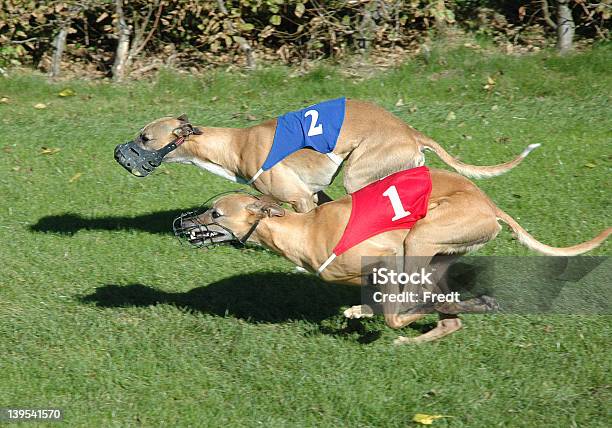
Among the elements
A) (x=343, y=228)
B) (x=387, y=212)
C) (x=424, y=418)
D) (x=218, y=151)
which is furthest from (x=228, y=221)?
(x=218, y=151)

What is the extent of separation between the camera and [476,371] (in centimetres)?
564

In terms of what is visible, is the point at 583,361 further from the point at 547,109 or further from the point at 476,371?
the point at 547,109

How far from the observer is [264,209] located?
588 centimetres

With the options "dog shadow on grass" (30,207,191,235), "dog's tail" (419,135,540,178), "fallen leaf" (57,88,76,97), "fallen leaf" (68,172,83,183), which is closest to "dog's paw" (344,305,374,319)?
"dog's tail" (419,135,540,178)

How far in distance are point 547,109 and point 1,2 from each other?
7.26 meters

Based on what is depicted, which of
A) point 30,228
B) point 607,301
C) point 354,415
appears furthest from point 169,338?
point 607,301

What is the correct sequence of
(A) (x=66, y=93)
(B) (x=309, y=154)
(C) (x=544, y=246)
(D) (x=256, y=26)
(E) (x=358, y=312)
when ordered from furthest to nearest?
(D) (x=256, y=26)
(A) (x=66, y=93)
(B) (x=309, y=154)
(E) (x=358, y=312)
(C) (x=544, y=246)

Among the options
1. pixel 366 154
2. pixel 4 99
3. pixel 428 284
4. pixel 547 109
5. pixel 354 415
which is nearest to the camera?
pixel 354 415

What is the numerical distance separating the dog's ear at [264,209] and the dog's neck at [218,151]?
1.77m

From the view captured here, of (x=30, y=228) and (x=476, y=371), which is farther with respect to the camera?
(x=30, y=228)

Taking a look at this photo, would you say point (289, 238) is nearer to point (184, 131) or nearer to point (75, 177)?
point (184, 131)

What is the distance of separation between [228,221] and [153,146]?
7.16 feet

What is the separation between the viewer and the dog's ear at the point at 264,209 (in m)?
5.86

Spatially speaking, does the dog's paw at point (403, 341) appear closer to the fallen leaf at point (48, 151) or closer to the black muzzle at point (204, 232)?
the black muzzle at point (204, 232)
